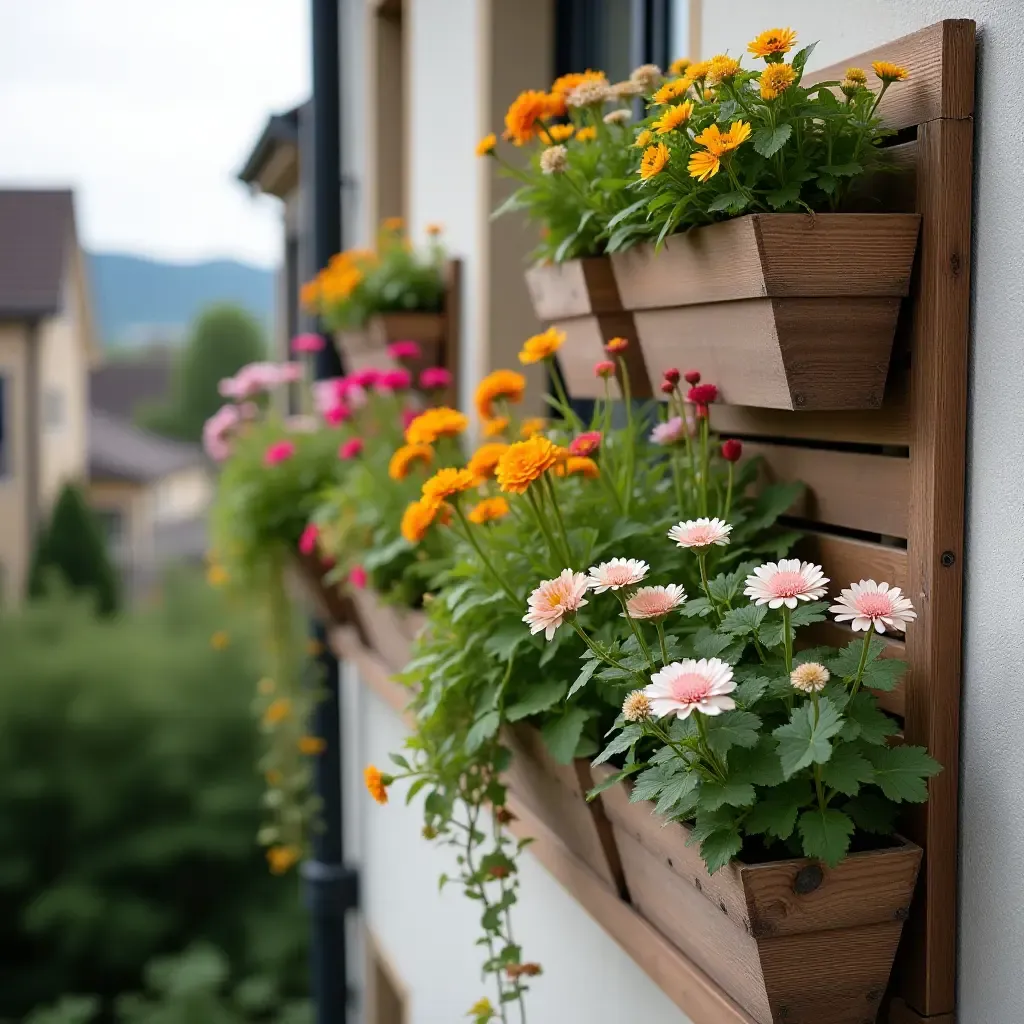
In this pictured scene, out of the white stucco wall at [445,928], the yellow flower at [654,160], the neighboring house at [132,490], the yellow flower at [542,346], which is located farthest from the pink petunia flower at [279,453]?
the neighboring house at [132,490]

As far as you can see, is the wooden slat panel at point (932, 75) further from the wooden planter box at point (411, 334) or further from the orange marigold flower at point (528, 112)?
the wooden planter box at point (411, 334)

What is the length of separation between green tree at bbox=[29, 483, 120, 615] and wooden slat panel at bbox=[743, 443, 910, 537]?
52.5ft

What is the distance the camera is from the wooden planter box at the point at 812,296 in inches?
43.1

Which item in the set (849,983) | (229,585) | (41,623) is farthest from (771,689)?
(41,623)

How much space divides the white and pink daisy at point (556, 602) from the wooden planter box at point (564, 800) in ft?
1.16

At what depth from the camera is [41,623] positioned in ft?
39.7

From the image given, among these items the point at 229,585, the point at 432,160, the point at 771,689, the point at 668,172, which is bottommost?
the point at 229,585

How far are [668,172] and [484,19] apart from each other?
62.8 inches

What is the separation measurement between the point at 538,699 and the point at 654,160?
0.57 metres

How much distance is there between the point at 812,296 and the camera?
3.63 ft

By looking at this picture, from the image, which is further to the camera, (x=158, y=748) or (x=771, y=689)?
(x=158, y=748)

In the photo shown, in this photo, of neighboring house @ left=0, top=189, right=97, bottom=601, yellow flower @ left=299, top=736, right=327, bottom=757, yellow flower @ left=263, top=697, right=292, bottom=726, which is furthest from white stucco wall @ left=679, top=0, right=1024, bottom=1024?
neighboring house @ left=0, top=189, right=97, bottom=601

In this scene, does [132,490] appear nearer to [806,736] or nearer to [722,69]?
[722,69]

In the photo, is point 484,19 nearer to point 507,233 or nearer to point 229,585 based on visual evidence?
point 507,233
